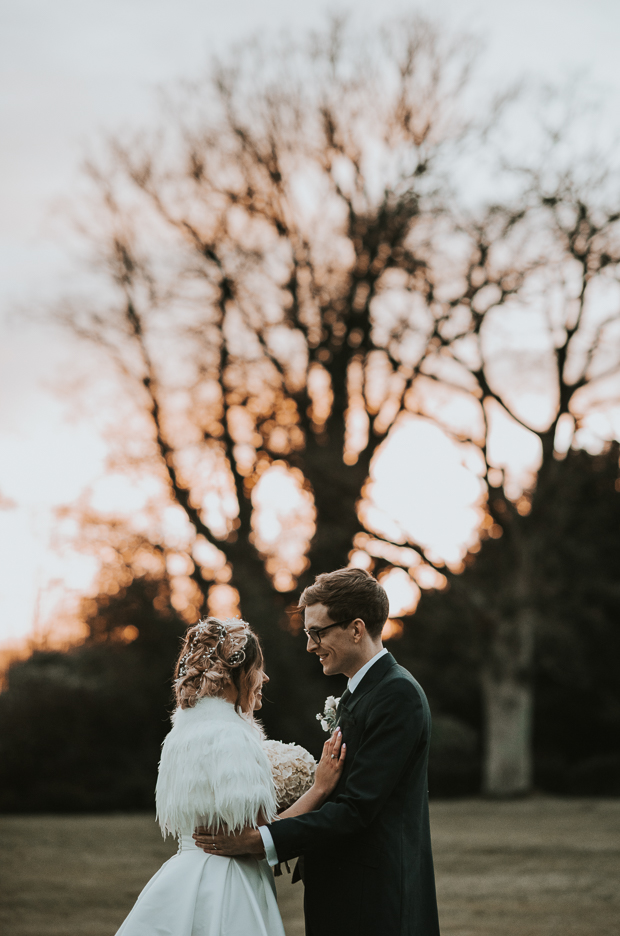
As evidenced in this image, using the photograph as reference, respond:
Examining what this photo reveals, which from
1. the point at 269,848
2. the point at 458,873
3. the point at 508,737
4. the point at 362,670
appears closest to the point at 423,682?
the point at 508,737

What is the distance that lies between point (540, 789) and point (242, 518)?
9.37m

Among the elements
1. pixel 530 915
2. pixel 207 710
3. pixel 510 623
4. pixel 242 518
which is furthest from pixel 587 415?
pixel 207 710

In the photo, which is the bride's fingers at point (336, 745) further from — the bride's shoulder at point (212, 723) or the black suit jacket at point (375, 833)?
the bride's shoulder at point (212, 723)

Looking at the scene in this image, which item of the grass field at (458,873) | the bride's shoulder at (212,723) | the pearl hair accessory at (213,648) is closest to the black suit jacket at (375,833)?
the bride's shoulder at (212,723)

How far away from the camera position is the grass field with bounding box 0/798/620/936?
764 centimetres

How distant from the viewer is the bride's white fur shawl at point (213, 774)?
3.35m

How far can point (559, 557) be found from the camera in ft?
73.4

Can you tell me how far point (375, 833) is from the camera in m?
3.28

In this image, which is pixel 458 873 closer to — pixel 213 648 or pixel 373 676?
pixel 373 676

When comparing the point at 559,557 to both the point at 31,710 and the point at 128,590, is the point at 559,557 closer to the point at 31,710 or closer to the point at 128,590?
the point at 128,590

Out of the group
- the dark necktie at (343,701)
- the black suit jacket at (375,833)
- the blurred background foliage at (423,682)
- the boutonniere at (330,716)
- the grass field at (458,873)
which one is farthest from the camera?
the blurred background foliage at (423,682)

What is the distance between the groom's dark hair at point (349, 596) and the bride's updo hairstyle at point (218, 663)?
31 cm

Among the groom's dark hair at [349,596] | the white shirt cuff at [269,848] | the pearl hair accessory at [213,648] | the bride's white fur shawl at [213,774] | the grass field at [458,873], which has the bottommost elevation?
the grass field at [458,873]

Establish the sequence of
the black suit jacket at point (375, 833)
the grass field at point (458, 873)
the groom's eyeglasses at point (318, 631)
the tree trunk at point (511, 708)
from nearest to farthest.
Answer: the black suit jacket at point (375, 833)
the groom's eyeglasses at point (318, 631)
the grass field at point (458, 873)
the tree trunk at point (511, 708)
